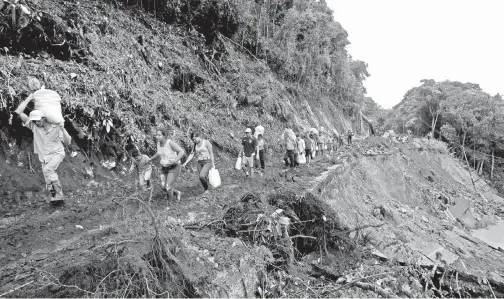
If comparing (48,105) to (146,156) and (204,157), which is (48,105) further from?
(204,157)

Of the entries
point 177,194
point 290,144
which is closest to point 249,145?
point 290,144

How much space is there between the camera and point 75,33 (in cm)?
806

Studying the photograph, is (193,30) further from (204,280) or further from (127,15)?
(204,280)

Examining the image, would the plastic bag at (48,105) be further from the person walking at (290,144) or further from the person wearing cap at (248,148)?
the person walking at (290,144)

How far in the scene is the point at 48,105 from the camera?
4754 millimetres

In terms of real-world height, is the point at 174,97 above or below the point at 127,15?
below

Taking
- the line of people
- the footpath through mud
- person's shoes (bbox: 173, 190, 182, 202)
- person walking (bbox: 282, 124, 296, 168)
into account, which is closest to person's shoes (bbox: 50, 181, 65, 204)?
the line of people

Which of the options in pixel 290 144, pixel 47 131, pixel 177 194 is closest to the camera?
pixel 47 131

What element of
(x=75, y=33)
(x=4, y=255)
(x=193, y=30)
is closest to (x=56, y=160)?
(x=4, y=255)

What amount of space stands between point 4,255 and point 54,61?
17.0 feet

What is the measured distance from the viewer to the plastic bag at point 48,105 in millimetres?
4676

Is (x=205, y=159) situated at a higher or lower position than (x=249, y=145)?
lower

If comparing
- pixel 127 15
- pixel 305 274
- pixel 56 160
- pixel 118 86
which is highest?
pixel 127 15

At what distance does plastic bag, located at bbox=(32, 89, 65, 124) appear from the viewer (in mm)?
4676
